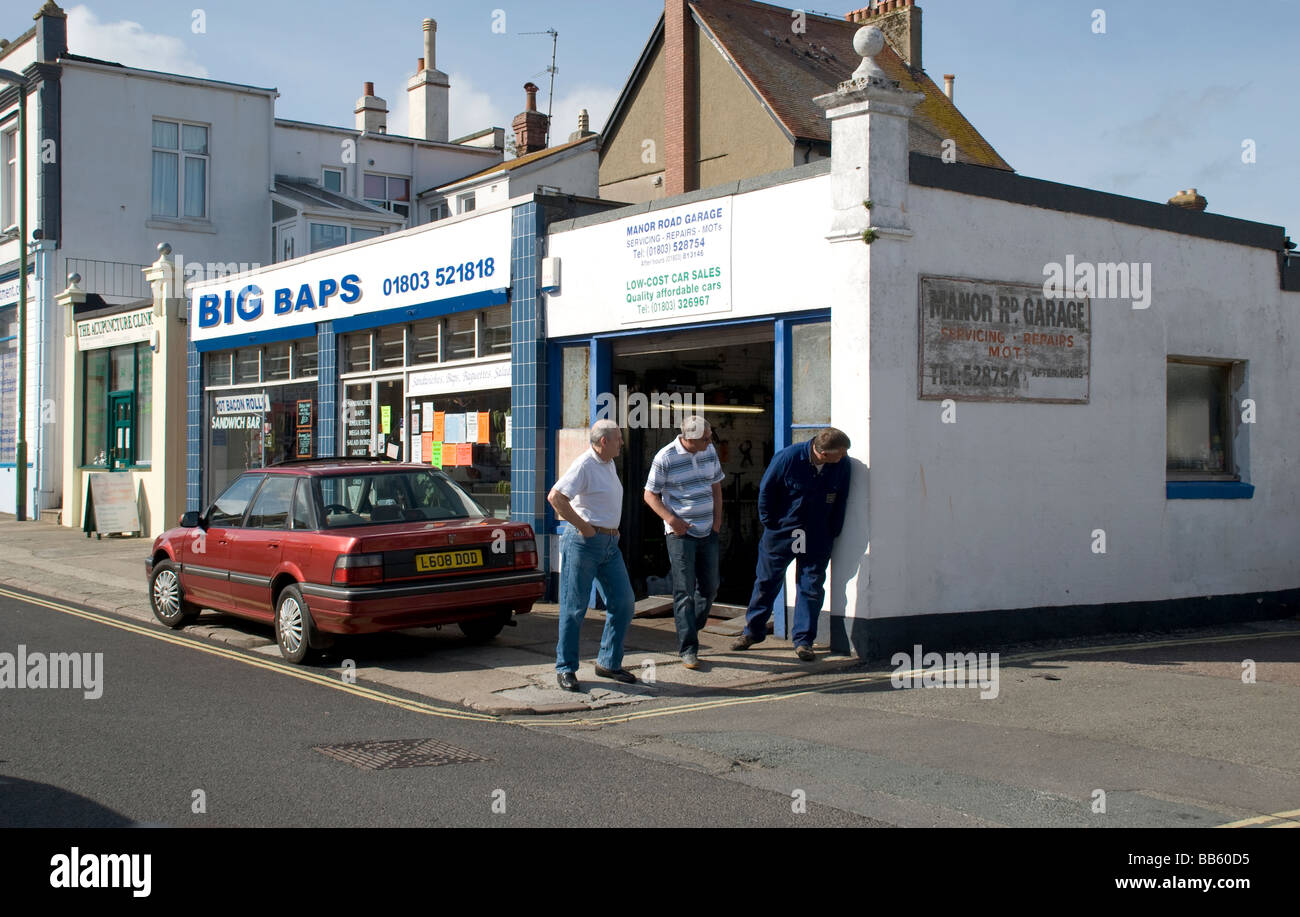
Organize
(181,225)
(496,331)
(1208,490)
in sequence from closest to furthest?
(1208,490)
(496,331)
(181,225)

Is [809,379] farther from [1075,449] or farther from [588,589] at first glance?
[588,589]

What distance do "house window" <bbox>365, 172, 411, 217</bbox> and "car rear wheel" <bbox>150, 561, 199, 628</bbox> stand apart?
88.1ft

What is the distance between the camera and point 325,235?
30375mm

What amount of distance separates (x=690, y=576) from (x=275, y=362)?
11.1 metres

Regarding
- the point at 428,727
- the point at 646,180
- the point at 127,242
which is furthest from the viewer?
the point at 646,180

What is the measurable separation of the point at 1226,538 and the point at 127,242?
24052 millimetres

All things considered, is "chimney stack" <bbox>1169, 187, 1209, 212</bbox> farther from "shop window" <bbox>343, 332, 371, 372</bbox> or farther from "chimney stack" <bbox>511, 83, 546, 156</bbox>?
"chimney stack" <bbox>511, 83, 546, 156</bbox>

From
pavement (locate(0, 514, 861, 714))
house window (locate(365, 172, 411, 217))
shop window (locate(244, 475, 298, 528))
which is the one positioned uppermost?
house window (locate(365, 172, 411, 217))

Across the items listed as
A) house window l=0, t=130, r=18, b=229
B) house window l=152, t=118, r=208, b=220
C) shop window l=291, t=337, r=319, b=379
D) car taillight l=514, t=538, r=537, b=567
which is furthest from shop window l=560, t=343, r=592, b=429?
house window l=0, t=130, r=18, b=229

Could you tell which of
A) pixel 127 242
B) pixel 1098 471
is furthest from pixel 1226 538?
pixel 127 242

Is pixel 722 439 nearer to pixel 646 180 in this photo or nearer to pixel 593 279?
pixel 593 279

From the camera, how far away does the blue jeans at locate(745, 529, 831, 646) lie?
9.57 m

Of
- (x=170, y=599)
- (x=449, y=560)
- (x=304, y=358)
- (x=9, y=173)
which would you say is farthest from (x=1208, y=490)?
(x=9, y=173)

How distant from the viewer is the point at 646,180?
31.5 metres
